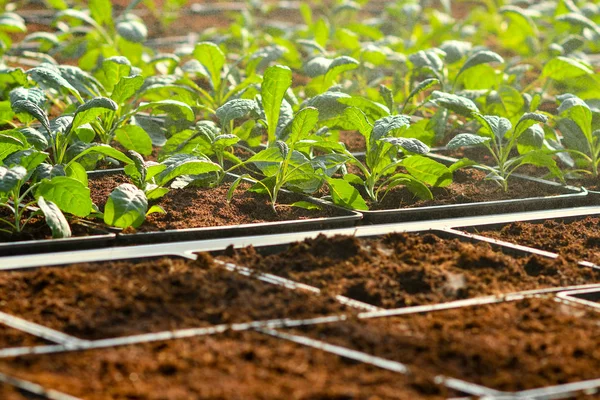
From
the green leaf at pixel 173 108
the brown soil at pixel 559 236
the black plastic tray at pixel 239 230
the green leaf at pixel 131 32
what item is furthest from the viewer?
the green leaf at pixel 131 32

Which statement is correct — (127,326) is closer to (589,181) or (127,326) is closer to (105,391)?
(105,391)

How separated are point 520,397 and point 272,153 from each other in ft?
4.91

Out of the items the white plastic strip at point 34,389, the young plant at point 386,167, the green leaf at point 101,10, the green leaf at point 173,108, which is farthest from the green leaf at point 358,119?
the green leaf at point 101,10

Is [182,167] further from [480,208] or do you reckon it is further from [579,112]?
[579,112]

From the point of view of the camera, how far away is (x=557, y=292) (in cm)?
242

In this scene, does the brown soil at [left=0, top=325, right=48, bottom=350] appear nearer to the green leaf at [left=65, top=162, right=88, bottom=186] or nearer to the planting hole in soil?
the green leaf at [left=65, top=162, right=88, bottom=186]

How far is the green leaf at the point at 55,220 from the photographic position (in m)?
2.55

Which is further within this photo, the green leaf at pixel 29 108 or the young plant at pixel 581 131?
the young plant at pixel 581 131

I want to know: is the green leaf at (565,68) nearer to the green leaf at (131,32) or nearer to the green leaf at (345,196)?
the green leaf at (345,196)

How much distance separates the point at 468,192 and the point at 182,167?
3.57ft

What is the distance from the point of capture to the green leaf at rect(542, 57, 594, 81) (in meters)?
3.93

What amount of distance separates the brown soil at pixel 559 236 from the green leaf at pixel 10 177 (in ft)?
4.75

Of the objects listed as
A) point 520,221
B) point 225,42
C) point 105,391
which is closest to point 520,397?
point 105,391

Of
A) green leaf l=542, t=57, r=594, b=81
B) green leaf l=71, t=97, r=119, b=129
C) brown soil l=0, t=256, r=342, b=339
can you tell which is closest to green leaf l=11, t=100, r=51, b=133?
green leaf l=71, t=97, r=119, b=129
